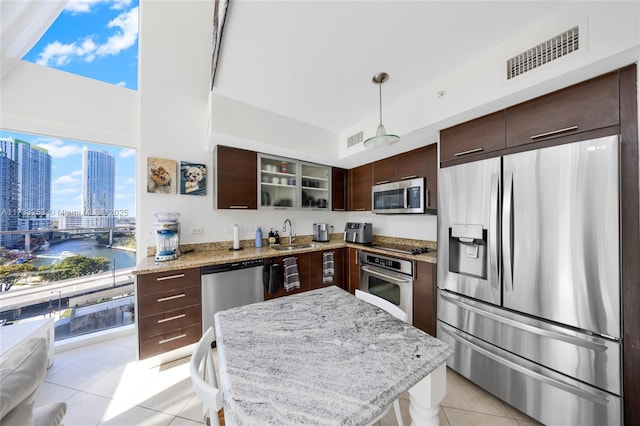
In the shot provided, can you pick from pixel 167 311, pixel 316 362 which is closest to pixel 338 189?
pixel 167 311

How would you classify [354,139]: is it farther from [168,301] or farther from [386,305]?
[168,301]

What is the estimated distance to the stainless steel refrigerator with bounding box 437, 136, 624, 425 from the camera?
3.73 feet

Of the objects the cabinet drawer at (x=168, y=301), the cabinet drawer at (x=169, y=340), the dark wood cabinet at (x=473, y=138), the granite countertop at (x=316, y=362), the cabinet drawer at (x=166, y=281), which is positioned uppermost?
the dark wood cabinet at (x=473, y=138)

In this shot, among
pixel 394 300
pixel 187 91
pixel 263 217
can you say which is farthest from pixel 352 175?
pixel 187 91

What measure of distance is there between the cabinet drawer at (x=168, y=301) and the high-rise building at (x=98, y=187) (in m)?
1.13

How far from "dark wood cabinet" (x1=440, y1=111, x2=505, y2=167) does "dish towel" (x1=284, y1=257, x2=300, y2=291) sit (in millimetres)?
1833

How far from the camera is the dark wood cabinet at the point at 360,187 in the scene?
3.13 metres

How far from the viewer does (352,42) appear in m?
1.49

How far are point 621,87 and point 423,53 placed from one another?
1068 millimetres

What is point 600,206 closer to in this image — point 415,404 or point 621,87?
point 621,87

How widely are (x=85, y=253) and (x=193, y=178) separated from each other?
1.27 m

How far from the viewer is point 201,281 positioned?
198 centimetres

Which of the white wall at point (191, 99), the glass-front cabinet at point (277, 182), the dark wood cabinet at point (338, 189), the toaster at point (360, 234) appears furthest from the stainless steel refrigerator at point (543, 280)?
the glass-front cabinet at point (277, 182)

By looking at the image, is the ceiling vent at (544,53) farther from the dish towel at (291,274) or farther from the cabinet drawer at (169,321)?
the cabinet drawer at (169,321)
